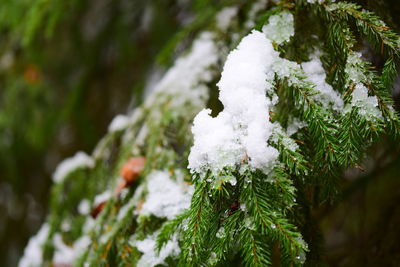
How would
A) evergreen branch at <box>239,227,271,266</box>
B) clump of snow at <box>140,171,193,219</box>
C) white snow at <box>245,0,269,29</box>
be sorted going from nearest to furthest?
evergreen branch at <box>239,227,271,266</box> → clump of snow at <box>140,171,193,219</box> → white snow at <box>245,0,269,29</box>

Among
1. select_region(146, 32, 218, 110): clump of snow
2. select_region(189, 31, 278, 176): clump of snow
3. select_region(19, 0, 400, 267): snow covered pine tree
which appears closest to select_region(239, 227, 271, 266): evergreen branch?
select_region(19, 0, 400, 267): snow covered pine tree

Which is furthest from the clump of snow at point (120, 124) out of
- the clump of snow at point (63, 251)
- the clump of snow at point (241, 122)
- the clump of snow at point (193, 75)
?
the clump of snow at point (241, 122)

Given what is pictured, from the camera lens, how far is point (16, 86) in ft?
8.34

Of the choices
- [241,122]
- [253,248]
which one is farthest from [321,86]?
[253,248]

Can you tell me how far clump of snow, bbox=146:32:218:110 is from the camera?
4.25 feet

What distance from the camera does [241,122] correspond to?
0.76 metres

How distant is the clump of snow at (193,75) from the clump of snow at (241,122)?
450mm

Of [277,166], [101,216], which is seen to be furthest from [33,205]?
[277,166]

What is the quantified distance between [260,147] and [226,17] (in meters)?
0.83

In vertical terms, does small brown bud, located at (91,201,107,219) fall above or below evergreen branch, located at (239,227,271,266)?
above

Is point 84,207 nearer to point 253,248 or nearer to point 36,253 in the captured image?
point 36,253

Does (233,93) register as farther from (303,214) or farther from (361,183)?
(361,183)

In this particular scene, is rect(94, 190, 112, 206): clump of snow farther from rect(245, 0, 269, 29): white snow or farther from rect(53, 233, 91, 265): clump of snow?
rect(245, 0, 269, 29): white snow

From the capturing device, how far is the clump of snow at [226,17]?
1374 mm
